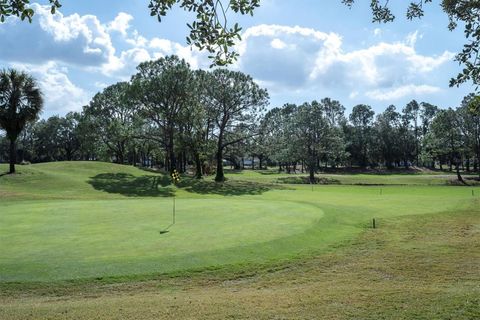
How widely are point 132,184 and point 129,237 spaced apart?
3440 cm

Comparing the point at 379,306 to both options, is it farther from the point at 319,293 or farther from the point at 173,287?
the point at 173,287

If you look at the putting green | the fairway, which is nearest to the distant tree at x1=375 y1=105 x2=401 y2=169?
the fairway

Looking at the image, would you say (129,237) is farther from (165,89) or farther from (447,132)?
(447,132)

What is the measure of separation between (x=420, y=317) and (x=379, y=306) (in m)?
0.94

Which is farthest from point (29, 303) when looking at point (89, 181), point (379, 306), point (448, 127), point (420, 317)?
point (448, 127)

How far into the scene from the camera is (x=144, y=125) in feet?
226

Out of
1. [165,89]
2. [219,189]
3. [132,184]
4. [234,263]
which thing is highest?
[165,89]

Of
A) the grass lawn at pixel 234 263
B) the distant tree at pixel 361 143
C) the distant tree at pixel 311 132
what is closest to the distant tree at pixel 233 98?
the distant tree at pixel 311 132

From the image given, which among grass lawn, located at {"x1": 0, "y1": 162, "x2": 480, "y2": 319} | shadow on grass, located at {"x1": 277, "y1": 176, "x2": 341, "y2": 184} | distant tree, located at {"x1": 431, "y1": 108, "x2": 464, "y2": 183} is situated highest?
distant tree, located at {"x1": 431, "y1": 108, "x2": 464, "y2": 183}

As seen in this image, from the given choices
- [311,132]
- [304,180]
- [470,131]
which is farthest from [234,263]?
[470,131]

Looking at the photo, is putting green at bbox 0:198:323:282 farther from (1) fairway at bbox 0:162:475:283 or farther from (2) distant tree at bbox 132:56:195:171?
(2) distant tree at bbox 132:56:195:171

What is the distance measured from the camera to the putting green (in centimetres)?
1229

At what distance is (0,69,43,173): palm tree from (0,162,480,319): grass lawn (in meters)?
22.5

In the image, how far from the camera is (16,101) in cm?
4238
